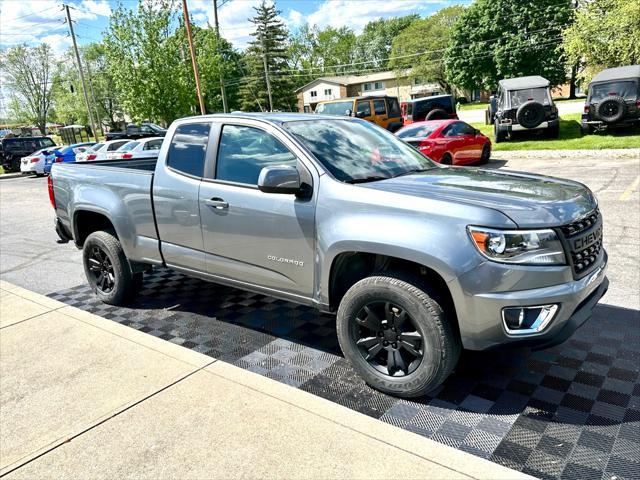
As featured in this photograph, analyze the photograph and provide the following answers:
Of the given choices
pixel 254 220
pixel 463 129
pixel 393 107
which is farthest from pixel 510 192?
pixel 393 107

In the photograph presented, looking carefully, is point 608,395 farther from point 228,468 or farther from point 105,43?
point 105,43

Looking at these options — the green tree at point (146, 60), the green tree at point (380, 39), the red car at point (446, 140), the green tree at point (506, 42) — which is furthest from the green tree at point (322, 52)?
the red car at point (446, 140)

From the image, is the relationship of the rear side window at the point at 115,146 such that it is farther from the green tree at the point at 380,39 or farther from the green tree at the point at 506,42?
the green tree at the point at 380,39

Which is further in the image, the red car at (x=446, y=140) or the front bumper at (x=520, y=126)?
the front bumper at (x=520, y=126)

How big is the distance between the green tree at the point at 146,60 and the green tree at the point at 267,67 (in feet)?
106

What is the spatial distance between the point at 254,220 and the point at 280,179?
0.51 m

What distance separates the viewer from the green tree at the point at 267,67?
209ft

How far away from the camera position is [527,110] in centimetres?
1708

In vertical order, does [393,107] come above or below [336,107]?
below

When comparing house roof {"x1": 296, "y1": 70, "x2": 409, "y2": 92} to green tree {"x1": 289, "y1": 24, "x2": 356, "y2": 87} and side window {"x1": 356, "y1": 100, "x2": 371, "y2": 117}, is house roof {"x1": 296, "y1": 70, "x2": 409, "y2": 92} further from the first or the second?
side window {"x1": 356, "y1": 100, "x2": 371, "y2": 117}

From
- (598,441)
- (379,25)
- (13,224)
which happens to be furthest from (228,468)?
(379,25)

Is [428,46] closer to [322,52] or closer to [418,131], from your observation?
[322,52]

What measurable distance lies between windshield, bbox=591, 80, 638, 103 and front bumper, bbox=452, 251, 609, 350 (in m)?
17.1

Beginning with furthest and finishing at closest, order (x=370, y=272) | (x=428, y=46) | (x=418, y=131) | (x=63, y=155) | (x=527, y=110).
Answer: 1. (x=428, y=46)
2. (x=63, y=155)
3. (x=527, y=110)
4. (x=418, y=131)
5. (x=370, y=272)
